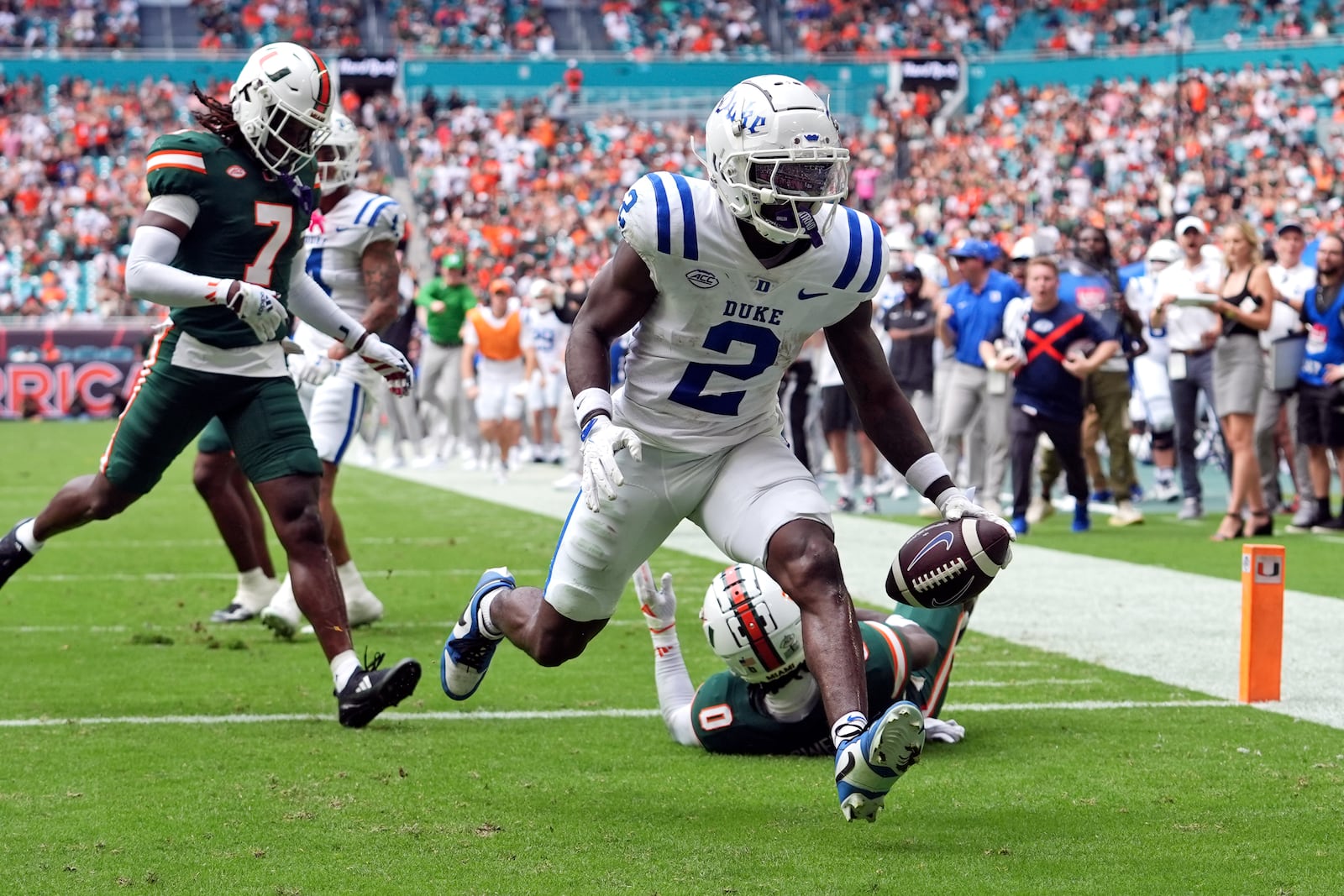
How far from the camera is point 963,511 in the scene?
401 cm

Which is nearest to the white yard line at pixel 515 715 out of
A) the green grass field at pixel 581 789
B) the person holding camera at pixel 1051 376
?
the green grass field at pixel 581 789

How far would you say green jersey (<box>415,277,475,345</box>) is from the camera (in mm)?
16297

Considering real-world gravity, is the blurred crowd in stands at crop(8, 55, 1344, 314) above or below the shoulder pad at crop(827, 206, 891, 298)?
below

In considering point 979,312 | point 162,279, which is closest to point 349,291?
point 162,279

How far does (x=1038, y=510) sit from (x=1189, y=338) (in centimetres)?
159

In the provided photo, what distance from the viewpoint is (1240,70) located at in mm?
30359

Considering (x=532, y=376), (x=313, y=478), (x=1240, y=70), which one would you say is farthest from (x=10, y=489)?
(x=1240, y=70)

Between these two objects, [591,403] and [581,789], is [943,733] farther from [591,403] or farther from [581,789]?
[591,403]

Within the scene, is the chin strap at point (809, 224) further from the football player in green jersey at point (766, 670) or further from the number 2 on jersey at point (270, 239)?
the number 2 on jersey at point (270, 239)

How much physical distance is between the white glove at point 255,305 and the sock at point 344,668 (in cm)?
97

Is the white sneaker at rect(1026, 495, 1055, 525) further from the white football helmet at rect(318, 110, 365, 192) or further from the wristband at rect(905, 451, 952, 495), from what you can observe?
the wristband at rect(905, 451, 952, 495)

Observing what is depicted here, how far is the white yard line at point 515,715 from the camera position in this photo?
5.06 m

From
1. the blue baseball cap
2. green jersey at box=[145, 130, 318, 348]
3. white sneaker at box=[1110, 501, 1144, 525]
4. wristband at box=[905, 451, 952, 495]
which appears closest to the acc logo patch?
wristband at box=[905, 451, 952, 495]

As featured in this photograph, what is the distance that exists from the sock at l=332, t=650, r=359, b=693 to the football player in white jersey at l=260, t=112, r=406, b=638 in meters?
1.83
